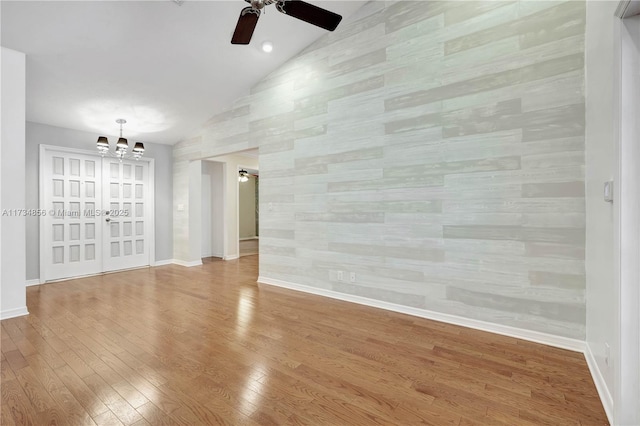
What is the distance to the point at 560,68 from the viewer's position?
8.41ft

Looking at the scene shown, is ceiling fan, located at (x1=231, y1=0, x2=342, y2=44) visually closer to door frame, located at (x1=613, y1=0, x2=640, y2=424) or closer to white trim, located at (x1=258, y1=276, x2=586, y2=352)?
door frame, located at (x1=613, y1=0, x2=640, y2=424)

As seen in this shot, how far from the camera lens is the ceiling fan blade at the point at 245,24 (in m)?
2.40

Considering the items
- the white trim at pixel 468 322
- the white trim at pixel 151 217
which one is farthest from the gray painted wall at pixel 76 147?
the white trim at pixel 468 322

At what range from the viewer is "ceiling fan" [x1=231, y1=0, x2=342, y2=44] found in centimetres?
235

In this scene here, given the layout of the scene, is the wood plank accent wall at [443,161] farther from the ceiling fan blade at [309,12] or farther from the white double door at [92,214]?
the white double door at [92,214]

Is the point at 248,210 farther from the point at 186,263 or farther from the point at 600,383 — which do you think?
the point at 600,383

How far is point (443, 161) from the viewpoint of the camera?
3109 mm

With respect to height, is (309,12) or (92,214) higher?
(309,12)

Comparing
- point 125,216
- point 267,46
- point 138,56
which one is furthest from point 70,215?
point 267,46

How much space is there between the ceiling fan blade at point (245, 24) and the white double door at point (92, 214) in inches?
175

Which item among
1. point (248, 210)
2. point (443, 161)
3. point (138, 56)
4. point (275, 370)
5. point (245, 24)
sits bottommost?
point (275, 370)

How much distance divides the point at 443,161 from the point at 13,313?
16.5 ft

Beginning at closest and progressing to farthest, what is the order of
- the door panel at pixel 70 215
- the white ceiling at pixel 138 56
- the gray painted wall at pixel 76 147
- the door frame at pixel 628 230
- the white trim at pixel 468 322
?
the door frame at pixel 628 230 < the white trim at pixel 468 322 < the white ceiling at pixel 138 56 < the gray painted wall at pixel 76 147 < the door panel at pixel 70 215

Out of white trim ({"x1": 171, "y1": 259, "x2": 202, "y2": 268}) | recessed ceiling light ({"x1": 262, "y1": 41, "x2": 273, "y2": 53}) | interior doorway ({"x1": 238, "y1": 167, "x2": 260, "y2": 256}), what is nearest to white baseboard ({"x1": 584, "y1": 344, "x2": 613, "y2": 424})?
recessed ceiling light ({"x1": 262, "y1": 41, "x2": 273, "y2": 53})
